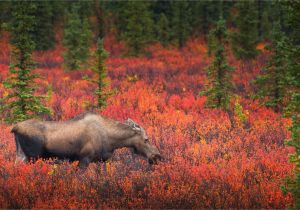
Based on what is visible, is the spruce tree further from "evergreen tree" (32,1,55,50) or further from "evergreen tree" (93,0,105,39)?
"evergreen tree" (93,0,105,39)

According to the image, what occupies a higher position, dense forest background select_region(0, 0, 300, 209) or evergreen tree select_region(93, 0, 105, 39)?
evergreen tree select_region(93, 0, 105, 39)

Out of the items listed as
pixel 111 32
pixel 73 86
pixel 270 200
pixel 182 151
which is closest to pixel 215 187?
pixel 270 200

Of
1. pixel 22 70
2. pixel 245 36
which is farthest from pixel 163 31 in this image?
pixel 22 70

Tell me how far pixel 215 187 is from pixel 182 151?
270 cm

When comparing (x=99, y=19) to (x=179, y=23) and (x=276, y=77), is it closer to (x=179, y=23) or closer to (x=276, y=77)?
(x=179, y=23)

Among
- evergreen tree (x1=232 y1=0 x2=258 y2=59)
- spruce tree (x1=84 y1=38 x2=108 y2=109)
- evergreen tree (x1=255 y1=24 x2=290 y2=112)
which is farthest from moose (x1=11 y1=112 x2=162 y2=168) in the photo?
evergreen tree (x1=232 y1=0 x2=258 y2=59)

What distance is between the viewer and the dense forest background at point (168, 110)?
737 centimetres

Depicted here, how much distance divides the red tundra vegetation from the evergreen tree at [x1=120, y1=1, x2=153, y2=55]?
16.0 meters

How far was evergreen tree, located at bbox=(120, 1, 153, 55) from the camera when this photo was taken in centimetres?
3431

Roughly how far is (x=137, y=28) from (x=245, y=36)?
9.71m

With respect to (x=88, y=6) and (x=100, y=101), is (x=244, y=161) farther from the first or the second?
(x=88, y=6)

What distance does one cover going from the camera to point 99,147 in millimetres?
9156

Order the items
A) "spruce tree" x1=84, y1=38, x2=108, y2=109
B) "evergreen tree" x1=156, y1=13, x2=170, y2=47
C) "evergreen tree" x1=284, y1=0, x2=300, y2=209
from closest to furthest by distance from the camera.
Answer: "evergreen tree" x1=284, y1=0, x2=300, y2=209
"spruce tree" x1=84, y1=38, x2=108, y2=109
"evergreen tree" x1=156, y1=13, x2=170, y2=47

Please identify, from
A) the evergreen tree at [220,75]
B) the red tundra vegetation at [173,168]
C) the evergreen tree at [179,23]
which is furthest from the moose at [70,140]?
the evergreen tree at [179,23]
